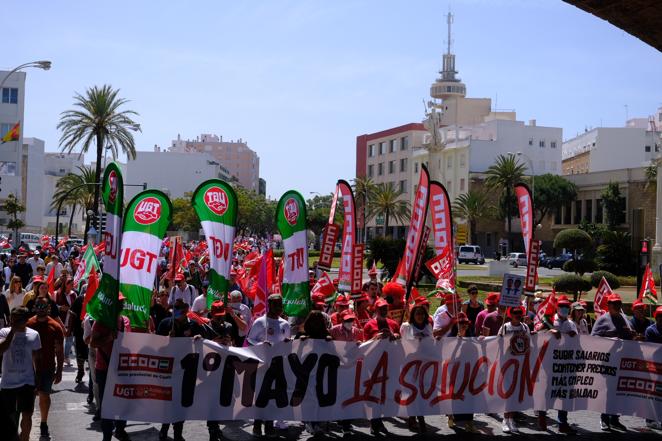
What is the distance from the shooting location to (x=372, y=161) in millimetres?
112562

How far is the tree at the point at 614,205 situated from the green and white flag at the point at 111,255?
71.9 m

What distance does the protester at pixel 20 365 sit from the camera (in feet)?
28.7

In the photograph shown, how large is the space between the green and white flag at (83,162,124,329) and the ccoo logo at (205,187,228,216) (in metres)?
1.51

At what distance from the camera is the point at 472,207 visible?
85125 mm

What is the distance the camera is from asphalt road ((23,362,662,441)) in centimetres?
1023

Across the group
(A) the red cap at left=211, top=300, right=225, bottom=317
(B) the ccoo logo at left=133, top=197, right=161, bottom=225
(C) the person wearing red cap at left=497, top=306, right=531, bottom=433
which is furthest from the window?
(C) the person wearing red cap at left=497, top=306, right=531, bottom=433

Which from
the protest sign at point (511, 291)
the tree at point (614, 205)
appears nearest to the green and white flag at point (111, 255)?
the protest sign at point (511, 291)

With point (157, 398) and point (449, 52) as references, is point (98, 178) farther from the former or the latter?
point (449, 52)

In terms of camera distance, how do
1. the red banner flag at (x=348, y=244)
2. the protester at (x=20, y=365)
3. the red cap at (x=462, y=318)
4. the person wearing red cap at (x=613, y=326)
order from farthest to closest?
1. the red banner flag at (x=348, y=244)
2. the person wearing red cap at (x=613, y=326)
3. the red cap at (x=462, y=318)
4. the protester at (x=20, y=365)

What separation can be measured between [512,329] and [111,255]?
5.00 metres

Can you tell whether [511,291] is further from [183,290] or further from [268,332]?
[183,290]

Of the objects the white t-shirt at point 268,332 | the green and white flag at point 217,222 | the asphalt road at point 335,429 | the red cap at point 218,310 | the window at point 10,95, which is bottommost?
the asphalt road at point 335,429

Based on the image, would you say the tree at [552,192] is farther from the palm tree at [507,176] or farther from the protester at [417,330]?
the protester at [417,330]

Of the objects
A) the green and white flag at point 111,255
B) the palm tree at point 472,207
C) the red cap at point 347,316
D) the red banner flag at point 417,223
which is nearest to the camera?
the green and white flag at point 111,255
